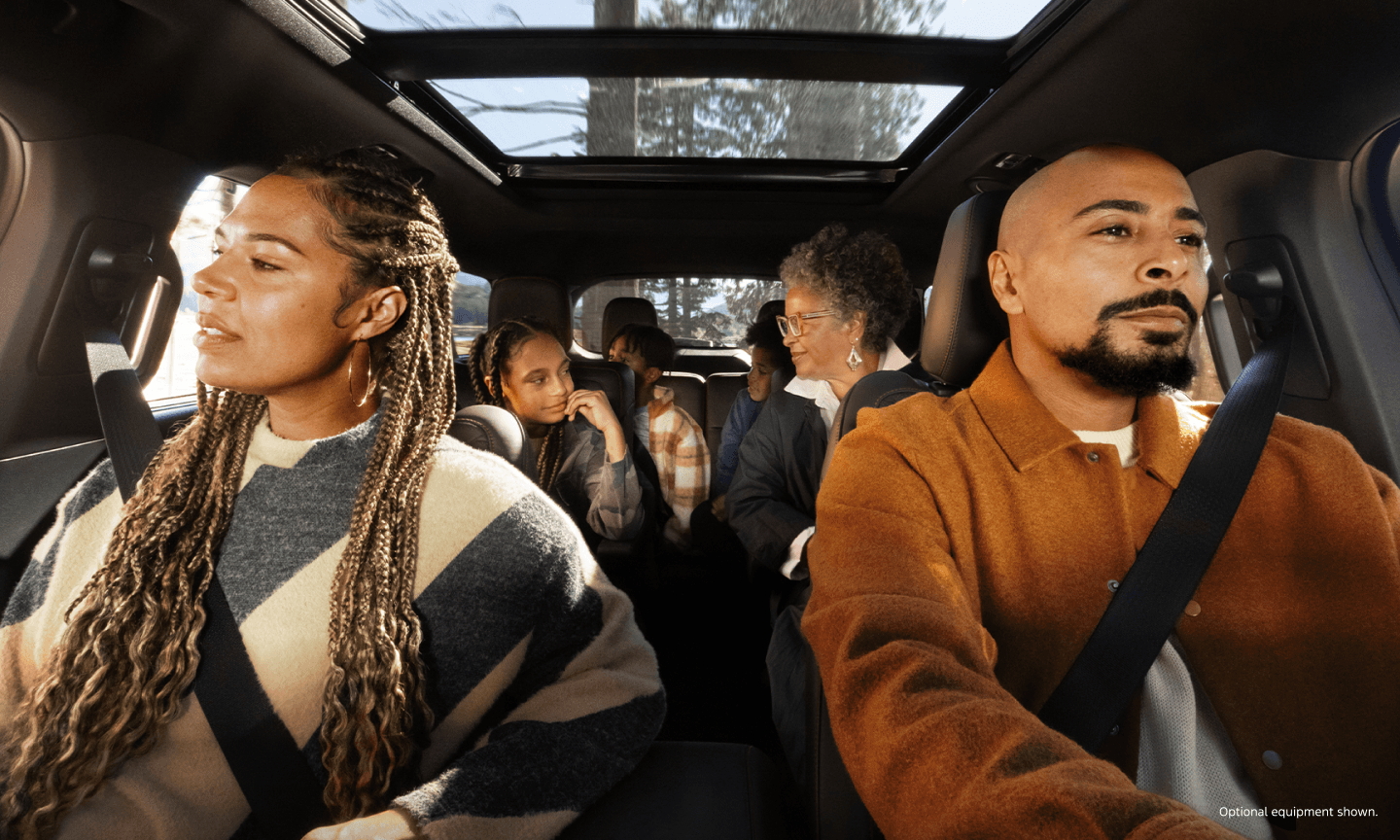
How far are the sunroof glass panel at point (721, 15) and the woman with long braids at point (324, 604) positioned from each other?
0.97m

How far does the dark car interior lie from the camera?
1435 mm

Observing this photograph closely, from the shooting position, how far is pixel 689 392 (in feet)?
13.1

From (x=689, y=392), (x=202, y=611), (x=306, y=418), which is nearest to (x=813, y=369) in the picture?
(x=306, y=418)

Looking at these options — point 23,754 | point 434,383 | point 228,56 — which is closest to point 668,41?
point 228,56

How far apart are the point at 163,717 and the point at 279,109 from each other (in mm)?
1709

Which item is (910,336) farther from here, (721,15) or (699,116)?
(721,15)

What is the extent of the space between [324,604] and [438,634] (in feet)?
0.49

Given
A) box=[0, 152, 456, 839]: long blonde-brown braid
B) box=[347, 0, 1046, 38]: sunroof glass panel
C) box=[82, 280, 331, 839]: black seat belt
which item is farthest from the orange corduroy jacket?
box=[347, 0, 1046, 38]: sunroof glass panel

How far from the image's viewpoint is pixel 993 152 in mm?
2451

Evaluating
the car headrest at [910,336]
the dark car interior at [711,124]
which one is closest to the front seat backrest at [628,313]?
the dark car interior at [711,124]

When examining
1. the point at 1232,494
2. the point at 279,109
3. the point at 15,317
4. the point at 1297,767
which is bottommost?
the point at 1297,767

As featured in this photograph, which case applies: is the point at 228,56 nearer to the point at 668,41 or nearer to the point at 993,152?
the point at 668,41

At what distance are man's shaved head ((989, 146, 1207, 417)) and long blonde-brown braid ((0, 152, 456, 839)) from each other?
103 centimetres

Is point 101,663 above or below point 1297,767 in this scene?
above
